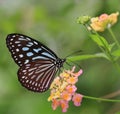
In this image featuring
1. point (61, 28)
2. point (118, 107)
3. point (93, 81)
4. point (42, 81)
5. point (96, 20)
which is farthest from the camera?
point (61, 28)

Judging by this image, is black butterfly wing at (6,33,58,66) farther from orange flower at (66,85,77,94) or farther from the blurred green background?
the blurred green background

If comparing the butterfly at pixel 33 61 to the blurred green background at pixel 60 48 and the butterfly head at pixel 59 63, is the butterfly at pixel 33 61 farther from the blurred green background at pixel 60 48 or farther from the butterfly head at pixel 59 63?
the blurred green background at pixel 60 48

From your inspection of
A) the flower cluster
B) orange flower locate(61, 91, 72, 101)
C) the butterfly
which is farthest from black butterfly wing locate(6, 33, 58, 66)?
orange flower locate(61, 91, 72, 101)

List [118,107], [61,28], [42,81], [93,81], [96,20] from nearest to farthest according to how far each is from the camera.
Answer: [96,20] < [42,81] < [118,107] < [93,81] < [61,28]

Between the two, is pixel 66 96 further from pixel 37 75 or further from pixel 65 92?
pixel 37 75

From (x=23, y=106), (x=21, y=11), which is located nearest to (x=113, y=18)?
(x=23, y=106)

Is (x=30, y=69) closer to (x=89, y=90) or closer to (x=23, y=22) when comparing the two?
(x=89, y=90)

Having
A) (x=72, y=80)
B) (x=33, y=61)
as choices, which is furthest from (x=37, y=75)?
(x=72, y=80)

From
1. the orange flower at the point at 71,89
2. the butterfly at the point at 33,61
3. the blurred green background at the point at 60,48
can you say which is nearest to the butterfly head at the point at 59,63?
the butterfly at the point at 33,61
